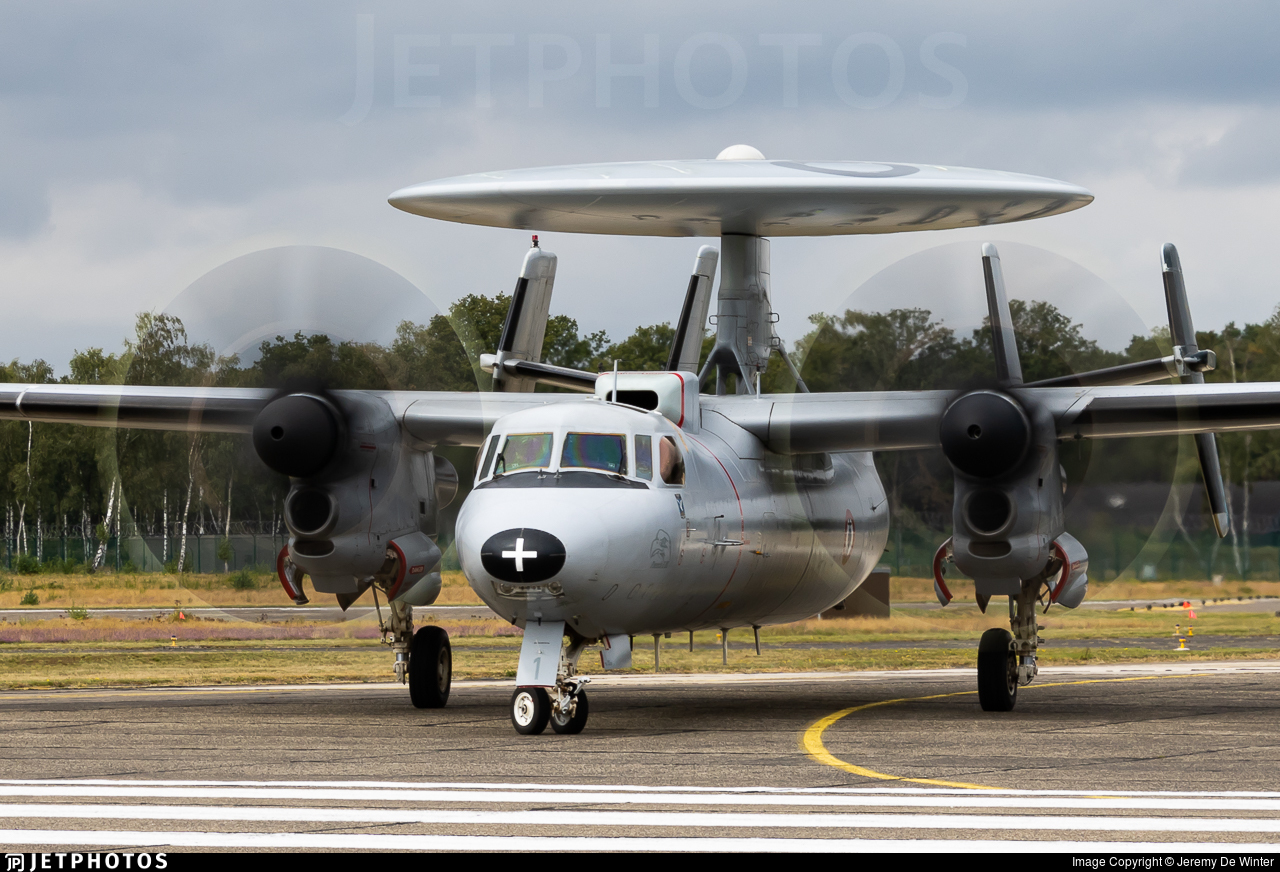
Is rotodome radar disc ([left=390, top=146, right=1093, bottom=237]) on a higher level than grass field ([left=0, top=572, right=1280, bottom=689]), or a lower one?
higher

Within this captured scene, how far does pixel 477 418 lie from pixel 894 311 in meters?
5.15

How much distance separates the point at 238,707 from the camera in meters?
19.2

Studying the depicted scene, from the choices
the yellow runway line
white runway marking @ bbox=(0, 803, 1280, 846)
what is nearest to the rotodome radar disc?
the yellow runway line

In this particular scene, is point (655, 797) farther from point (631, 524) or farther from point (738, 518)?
point (738, 518)

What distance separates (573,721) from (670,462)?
2772mm

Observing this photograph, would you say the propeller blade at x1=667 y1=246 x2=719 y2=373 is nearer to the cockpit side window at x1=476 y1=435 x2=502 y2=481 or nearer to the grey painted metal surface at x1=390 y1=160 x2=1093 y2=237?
the grey painted metal surface at x1=390 y1=160 x2=1093 y2=237

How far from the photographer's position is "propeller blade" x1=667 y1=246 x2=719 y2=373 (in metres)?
22.8

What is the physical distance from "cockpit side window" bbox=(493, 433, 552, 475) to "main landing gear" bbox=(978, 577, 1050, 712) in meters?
6.61

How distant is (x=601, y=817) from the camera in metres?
9.38

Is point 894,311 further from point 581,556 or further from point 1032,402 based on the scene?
point 581,556

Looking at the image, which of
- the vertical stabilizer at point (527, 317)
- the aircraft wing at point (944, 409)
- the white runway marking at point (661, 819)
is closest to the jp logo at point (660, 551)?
the aircraft wing at point (944, 409)

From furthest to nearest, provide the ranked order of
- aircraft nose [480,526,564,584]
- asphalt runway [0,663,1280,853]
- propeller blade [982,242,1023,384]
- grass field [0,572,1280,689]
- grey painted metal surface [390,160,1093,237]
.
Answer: grass field [0,572,1280,689], grey painted metal surface [390,160,1093,237], propeller blade [982,242,1023,384], aircraft nose [480,526,564,584], asphalt runway [0,663,1280,853]

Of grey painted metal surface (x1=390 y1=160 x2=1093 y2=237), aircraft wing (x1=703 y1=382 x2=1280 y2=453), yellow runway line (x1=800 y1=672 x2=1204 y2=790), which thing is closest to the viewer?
yellow runway line (x1=800 y1=672 x2=1204 y2=790)

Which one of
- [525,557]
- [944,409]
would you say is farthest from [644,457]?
[944,409]
